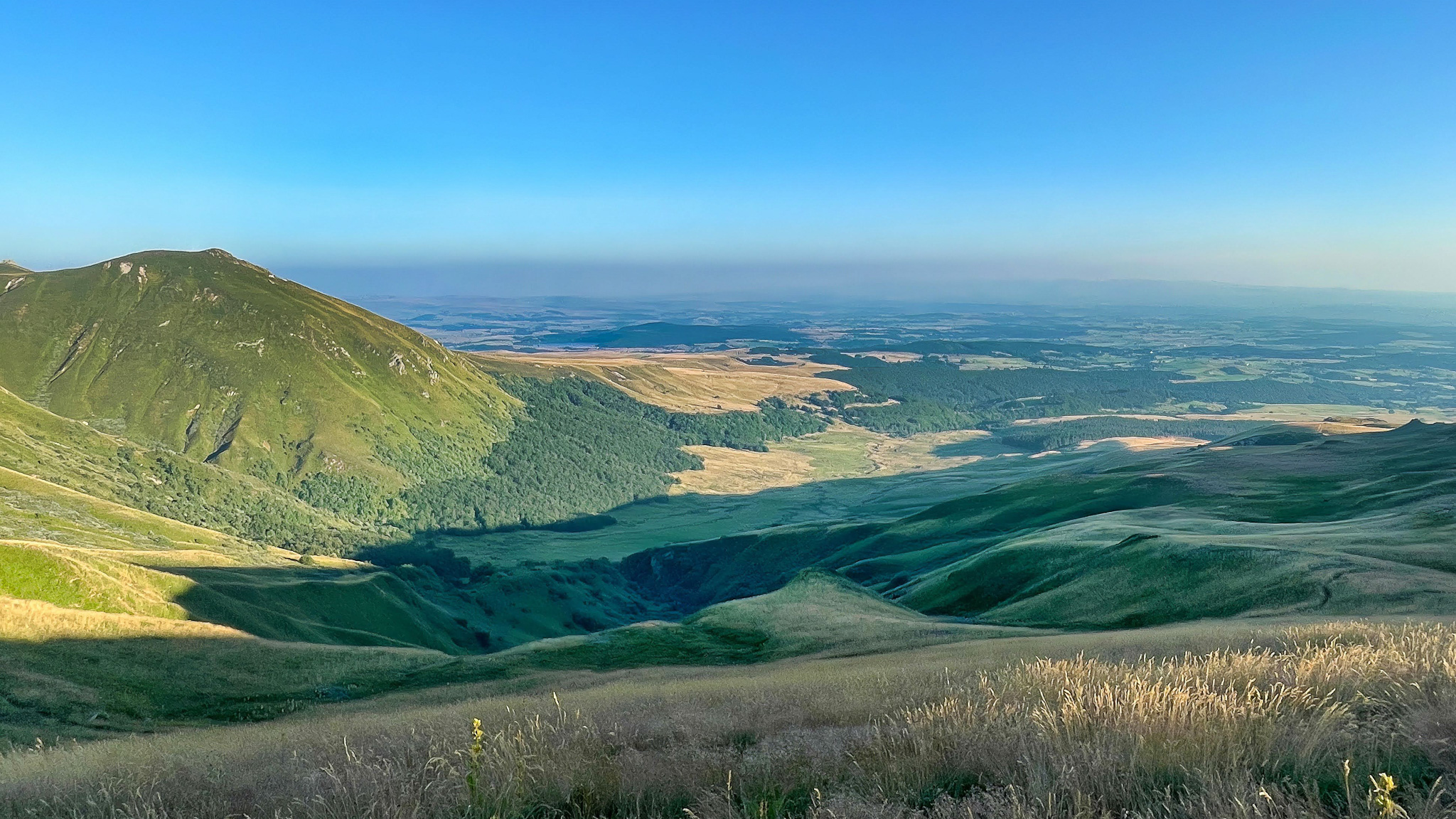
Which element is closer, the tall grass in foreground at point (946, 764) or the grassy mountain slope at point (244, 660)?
the tall grass in foreground at point (946, 764)

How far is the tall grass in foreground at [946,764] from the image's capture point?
6617 mm

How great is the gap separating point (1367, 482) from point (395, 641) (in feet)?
392

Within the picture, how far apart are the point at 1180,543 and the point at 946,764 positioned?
64918mm

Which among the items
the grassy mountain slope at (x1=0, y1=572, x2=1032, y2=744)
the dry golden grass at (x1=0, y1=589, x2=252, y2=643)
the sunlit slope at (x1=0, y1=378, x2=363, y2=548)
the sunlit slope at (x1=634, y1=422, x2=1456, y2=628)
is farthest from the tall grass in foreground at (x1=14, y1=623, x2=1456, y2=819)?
the sunlit slope at (x1=0, y1=378, x2=363, y2=548)

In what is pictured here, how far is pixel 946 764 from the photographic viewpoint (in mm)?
7809

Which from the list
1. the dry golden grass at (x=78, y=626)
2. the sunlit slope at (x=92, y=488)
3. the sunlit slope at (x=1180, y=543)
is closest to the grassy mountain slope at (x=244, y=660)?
the dry golden grass at (x=78, y=626)

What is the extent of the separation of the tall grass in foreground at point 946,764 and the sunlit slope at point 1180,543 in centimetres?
4044

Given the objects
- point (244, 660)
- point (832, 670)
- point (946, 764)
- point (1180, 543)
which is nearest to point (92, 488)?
point (244, 660)

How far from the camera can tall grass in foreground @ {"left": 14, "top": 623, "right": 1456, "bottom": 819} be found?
6617mm

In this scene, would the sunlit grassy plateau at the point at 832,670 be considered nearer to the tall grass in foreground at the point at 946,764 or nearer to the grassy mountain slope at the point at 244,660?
the tall grass in foreground at the point at 946,764

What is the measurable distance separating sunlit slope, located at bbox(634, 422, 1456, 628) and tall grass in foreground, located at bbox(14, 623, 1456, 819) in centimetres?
4044

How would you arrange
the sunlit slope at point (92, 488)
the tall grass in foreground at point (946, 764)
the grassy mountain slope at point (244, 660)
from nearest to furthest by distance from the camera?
the tall grass in foreground at point (946, 764) < the grassy mountain slope at point (244, 660) < the sunlit slope at point (92, 488)

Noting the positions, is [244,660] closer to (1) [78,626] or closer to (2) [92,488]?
(1) [78,626]

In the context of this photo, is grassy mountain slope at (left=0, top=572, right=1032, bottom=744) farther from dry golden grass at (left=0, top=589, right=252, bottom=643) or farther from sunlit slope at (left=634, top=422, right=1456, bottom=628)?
sunlit slope at (left=634, top=422, right=1456, bottom=628)
